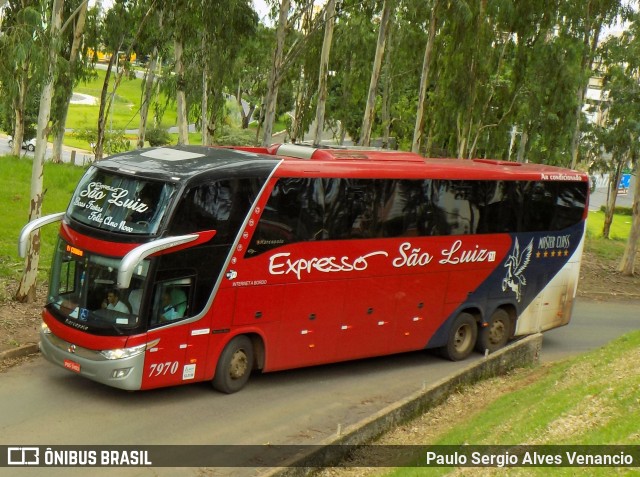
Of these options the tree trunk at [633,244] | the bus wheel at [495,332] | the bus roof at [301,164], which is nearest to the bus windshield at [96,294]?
the bus roof at [301,164]

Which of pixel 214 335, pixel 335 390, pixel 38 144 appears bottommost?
pixel 335 390

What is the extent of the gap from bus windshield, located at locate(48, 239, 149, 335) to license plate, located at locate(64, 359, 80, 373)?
1.78 ft

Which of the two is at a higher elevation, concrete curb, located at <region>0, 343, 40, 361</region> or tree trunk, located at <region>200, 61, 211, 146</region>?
tree trunk, located at <region>200, 61, 211, 146</region>

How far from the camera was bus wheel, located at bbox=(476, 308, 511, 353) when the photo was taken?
19.4 metres

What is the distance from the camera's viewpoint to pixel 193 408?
46.1 feet

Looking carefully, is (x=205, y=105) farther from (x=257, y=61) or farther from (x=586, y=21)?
(x=586, y=21)

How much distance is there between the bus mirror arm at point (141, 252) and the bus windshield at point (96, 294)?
219mm

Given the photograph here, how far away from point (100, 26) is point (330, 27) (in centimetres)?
734

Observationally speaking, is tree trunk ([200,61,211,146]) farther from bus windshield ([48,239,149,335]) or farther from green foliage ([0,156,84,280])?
bus windshield ([48,239,149,335])

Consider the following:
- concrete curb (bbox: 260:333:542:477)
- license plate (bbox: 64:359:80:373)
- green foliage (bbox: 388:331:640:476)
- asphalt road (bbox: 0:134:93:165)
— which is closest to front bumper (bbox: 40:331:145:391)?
license plate (bbox: 64:359:80:373)

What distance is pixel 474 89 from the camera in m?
34.0

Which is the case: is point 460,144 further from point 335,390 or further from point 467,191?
point 335,390

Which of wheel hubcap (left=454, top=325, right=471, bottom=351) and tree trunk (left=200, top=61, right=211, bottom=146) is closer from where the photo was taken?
wheel hubcap (left=454, top=325, right=471, bottom=351)

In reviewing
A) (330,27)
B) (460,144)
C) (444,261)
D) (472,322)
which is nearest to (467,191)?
(444,261)
